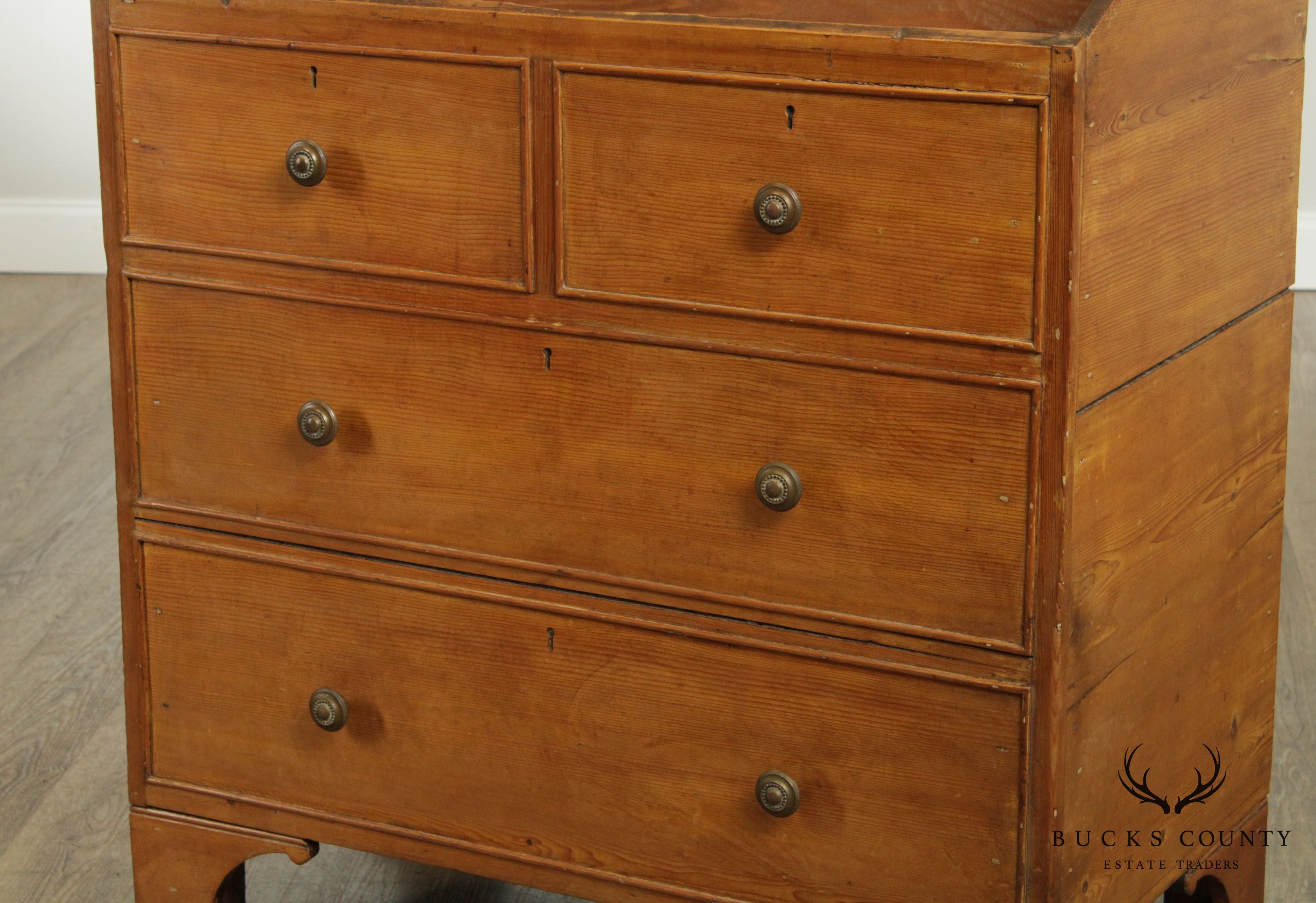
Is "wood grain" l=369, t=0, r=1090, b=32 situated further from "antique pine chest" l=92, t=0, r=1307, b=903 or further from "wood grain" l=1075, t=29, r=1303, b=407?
"wood grain" l=1075, t=29, r=1303, b=407

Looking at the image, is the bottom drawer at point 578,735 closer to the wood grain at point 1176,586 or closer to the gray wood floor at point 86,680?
the wood grain at point 1176,586

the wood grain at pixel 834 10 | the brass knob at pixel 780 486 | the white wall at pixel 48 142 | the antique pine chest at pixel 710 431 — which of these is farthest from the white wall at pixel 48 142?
the brass knob at pixel 780 486

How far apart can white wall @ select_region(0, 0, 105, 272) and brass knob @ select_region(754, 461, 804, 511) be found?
3.71 metres

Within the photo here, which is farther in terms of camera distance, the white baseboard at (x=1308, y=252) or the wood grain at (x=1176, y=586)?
the white baseboard at (x=1308, y=252)

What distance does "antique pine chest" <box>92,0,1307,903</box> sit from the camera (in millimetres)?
1308

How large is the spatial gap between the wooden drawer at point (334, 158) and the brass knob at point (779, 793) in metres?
0.47

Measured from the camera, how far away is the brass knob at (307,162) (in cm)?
149

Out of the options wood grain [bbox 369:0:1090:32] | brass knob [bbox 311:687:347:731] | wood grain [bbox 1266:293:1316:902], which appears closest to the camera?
wood grain [bbox 369:0:1090:32]

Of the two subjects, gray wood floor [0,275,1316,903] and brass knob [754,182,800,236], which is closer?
brass knob [754,182,800,236]

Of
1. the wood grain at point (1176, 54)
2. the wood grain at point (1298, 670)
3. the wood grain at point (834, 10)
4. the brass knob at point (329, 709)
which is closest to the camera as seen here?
the wood grain at point (1176, 54)

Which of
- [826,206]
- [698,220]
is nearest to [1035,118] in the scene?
[826,206]

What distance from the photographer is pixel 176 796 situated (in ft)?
5.72

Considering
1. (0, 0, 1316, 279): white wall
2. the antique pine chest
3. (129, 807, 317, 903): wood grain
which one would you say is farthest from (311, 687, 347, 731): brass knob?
(0, 0, 1316, 279): white wall

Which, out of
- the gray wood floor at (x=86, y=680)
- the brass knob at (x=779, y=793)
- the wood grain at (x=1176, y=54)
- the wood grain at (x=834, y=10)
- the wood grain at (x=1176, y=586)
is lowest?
the gray wood floor at (x=86, y=680)
